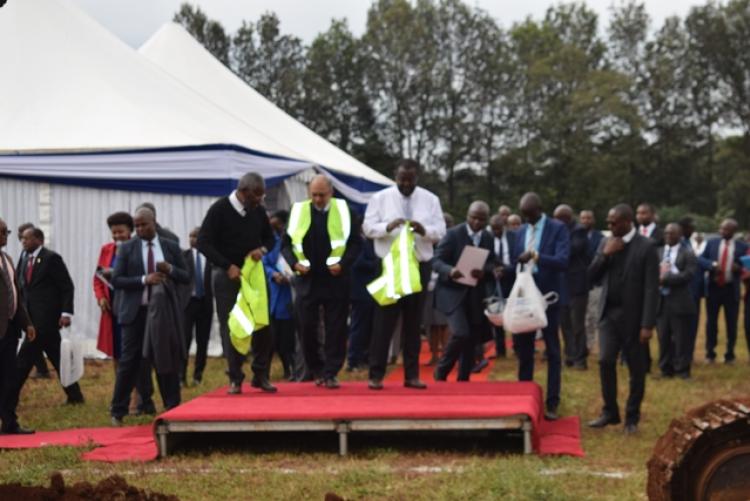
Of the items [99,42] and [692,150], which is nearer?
[99,42]

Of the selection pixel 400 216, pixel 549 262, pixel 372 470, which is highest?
pixel 400 216

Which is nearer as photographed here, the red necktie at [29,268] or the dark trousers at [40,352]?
the dark trousers at [40,352]

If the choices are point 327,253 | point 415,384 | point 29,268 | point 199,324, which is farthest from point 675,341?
point 29,268

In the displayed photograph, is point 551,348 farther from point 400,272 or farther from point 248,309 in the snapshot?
point 248,309

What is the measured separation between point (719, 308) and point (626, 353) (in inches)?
257

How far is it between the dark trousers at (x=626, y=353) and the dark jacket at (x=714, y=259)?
6130mm

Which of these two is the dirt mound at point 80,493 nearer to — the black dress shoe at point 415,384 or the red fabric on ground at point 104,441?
the red fabric on ground at point 104,441

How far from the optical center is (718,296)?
1532 cm

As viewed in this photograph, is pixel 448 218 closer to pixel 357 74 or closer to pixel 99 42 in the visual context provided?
pixel 99 42

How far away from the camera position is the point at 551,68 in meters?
62.9

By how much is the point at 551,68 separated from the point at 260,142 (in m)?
→ 47.0

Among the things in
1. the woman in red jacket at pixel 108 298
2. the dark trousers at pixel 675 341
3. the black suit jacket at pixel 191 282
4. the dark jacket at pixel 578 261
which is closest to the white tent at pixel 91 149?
the black suit jacket at pixel 191 282

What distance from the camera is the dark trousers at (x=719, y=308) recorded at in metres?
15.2

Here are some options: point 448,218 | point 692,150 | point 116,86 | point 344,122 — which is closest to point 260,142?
point 116,86
